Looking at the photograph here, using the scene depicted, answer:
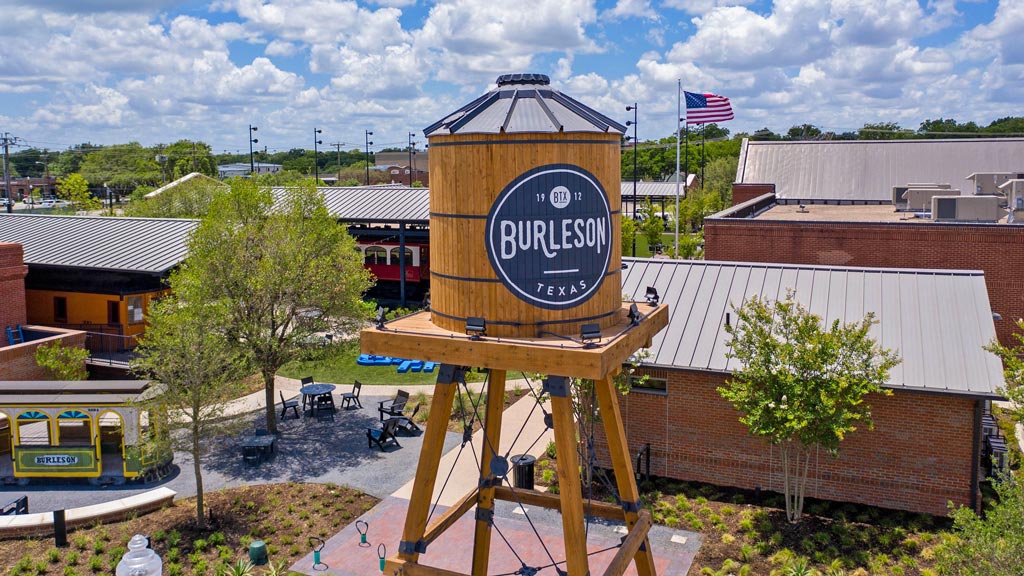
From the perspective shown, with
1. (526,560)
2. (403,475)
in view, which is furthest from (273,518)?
(526,560)

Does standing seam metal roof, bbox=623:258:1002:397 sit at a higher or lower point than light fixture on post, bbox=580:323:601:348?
lower

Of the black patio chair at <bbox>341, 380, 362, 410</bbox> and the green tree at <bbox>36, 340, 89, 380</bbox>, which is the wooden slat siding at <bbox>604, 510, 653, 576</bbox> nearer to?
the black patio chair at <bbox>341, 380, 362, 410</bbox>

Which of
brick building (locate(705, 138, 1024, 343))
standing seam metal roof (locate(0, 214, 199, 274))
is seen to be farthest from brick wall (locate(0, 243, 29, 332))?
brick building (locate(705, 138, 1024, 343))

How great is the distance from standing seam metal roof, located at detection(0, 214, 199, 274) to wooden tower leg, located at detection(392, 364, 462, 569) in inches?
779

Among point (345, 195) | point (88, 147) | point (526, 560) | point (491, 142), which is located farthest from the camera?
point (88, 147)

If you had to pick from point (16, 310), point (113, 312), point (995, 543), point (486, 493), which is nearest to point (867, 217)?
point (995, 543)

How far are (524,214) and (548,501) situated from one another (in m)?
4.94

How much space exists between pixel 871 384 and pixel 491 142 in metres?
9.14

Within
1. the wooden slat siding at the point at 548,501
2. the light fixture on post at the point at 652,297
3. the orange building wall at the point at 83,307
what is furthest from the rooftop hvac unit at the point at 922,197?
the orange building wall at the point at 83,307

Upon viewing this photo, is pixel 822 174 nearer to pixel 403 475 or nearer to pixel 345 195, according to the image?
pixel 345 195

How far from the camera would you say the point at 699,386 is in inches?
689

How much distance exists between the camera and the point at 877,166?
44875 millimetres

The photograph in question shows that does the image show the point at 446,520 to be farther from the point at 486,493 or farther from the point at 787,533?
the point at 787,533

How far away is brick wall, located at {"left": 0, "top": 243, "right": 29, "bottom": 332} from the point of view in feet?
91.5
